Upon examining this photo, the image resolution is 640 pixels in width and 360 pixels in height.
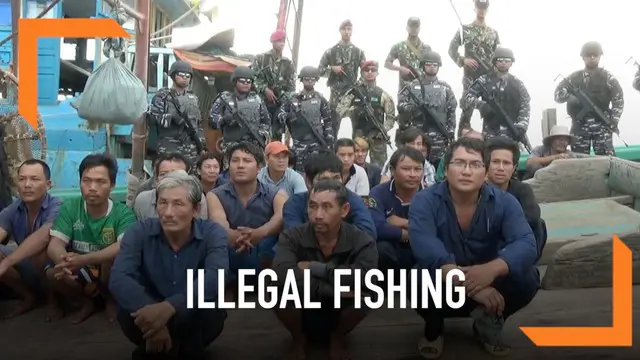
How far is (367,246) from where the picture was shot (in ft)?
11.8

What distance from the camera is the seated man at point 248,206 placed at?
4.55 m

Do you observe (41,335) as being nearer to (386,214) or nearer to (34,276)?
(34,276)

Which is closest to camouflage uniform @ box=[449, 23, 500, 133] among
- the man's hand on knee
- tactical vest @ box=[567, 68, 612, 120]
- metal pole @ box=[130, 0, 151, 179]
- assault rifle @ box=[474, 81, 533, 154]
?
assault rifle @ box=[474, 81, 533, 154]

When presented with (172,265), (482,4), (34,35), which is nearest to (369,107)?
(482,4)

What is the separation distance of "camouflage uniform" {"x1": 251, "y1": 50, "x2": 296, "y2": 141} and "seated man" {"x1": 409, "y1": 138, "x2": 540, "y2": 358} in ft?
18.4

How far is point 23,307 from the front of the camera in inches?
176

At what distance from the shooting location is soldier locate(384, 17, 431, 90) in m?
8.70

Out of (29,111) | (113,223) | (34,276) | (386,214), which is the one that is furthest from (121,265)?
(29,111)

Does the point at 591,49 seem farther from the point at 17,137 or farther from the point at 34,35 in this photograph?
the point at 34,35

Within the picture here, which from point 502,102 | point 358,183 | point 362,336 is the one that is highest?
point 502,102

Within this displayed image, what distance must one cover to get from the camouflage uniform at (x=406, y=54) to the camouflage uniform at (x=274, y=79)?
1.39 metres

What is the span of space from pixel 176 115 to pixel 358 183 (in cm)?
300

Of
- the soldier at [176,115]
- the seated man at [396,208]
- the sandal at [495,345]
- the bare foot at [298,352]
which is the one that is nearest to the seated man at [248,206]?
the seated man at [396,208]

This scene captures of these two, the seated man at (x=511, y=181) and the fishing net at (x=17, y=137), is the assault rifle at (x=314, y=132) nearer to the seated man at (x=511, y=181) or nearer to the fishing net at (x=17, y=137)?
the fishing net at (x=17, y=137)
